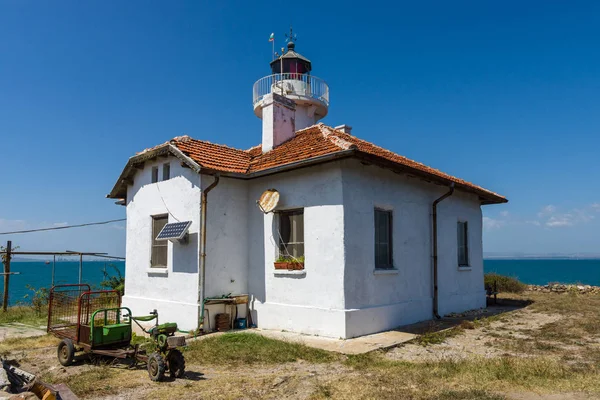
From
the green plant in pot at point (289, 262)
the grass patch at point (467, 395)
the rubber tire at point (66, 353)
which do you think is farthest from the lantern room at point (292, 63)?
the grass patch at point (467, 395)

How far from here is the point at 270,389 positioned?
5895 mm

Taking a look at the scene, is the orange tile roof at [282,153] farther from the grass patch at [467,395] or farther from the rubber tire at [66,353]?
the grass patch at [467,395]

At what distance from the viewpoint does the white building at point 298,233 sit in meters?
9.36

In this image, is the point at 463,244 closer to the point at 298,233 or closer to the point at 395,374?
the point at 298,233

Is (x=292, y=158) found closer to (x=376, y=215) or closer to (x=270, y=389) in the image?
(x=376, y=215)

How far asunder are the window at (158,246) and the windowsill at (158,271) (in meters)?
0.15

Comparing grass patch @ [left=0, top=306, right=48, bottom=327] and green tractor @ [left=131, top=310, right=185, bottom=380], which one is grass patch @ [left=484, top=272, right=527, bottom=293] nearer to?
green tractor @ [left=131, top=310, right=185, bottom=380]

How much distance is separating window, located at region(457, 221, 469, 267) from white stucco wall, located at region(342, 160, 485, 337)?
283mm

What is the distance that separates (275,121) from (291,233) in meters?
3.54

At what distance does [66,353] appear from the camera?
7547 mm

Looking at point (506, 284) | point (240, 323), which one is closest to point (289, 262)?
point (240, 323)

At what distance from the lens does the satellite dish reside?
10155mm

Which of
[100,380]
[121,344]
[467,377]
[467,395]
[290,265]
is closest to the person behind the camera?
[467,395]

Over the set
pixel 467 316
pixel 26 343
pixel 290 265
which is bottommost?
pixel 26 343
